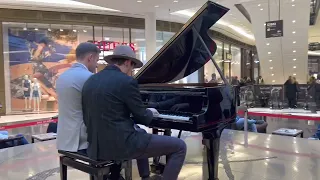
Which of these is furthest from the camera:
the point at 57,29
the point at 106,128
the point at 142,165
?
the point at 57,29

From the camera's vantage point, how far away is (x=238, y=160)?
4316 mm

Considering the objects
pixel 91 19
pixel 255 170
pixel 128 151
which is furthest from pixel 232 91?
pixel 91 19

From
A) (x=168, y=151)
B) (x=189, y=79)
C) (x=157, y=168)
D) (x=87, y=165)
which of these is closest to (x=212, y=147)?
(x=168, y=151)

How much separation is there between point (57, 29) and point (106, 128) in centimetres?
1227

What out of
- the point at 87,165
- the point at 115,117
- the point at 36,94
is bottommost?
the point at 87,165

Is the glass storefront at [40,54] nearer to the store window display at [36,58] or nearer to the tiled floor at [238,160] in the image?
the store window display at [36,58]

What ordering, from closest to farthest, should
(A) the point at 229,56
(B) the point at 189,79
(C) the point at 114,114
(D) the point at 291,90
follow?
(C) the point at 114,114, (D) the point at 291,90, (B) the point at 189,79, (A) the point at 229,56

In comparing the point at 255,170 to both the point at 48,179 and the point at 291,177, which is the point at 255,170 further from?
the point at 48,179

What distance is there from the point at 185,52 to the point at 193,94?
936 millimetres

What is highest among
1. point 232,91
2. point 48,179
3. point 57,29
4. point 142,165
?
point 57,29

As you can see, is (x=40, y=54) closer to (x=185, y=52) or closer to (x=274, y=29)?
(x=274, y=29)

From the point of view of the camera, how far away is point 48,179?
146 inches

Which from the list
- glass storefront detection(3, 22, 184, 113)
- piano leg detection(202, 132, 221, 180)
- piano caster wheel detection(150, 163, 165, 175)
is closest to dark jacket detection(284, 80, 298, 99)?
glass storefront detection(3, 22, 184, 113)

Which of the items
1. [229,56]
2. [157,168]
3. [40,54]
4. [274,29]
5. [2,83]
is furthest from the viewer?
[229,56]
